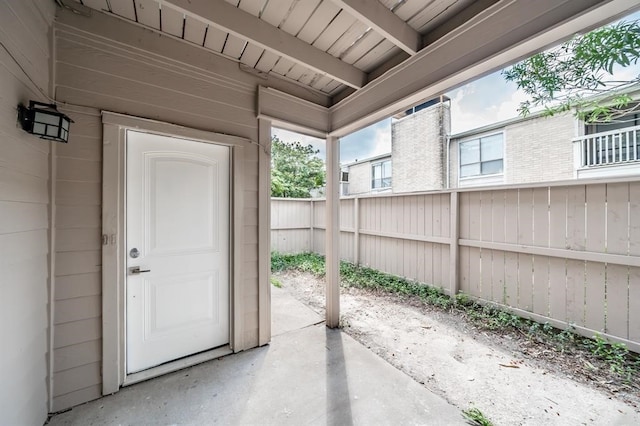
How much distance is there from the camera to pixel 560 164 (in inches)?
231

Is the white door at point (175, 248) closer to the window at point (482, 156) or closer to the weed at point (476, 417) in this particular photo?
the weed at point (476, 417)

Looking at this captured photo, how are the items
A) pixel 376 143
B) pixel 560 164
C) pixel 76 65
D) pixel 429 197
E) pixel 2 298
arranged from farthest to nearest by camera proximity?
pixel 376 143 → pixel 560 164 → pixel 429 197 → pixel 76 65 → pixel 2 298

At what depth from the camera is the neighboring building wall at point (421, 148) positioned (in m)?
7.82

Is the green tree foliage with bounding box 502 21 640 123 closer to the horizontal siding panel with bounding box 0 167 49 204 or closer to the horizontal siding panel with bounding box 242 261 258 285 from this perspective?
Answer: the horizontal siding panel with bounding box 242 261 258 285

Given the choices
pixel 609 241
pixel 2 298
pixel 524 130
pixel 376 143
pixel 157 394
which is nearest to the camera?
pixel 2 298

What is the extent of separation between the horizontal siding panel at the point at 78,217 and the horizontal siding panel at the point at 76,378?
100cm

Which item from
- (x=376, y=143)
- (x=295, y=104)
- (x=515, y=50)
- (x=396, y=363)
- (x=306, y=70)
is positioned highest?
(x=376, y=143)

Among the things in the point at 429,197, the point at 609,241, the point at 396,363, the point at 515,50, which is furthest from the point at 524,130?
the point at 396,363

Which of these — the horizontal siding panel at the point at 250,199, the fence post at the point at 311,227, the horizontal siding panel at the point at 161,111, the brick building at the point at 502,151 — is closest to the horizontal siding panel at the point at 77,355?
the horizontal siding panel at the point at 250,199

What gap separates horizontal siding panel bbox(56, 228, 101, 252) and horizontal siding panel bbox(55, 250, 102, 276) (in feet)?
0.11

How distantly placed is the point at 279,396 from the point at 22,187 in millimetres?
2066

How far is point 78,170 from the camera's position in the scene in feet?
5.45

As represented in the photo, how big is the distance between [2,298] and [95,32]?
1821 mm

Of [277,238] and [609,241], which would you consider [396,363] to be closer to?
[609,241]
